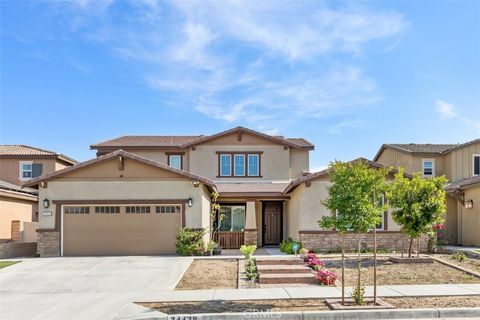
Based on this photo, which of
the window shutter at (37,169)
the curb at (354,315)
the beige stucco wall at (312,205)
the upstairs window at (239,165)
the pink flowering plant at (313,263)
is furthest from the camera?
the window shutter at (37,169)

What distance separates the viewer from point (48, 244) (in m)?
19.2

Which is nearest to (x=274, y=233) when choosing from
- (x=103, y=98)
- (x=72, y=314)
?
(x=103, y=98)

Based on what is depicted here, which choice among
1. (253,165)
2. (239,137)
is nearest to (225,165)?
(253,165)

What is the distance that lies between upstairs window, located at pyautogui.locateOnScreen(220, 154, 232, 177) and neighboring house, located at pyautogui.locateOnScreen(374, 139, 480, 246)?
11592mm

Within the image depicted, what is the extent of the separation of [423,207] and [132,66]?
1282 cm

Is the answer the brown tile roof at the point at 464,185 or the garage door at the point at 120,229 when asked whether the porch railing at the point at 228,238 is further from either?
the brown tile roof at the point at 464,185

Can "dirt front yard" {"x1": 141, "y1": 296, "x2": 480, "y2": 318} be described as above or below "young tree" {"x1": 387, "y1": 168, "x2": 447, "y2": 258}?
below

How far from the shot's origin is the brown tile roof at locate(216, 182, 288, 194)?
2305cm

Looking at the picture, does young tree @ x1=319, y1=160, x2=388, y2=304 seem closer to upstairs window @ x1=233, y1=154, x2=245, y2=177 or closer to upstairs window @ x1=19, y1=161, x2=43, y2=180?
→ upstairs window @ x1=233, y1=154, x2=245, y2=177

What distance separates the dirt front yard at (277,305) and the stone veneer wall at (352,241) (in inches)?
343

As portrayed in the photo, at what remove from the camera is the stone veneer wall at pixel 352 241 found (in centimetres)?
1959

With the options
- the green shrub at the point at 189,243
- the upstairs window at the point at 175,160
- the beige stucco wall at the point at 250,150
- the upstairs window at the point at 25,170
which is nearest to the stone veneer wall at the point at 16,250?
the green shrub at the point at 189,243

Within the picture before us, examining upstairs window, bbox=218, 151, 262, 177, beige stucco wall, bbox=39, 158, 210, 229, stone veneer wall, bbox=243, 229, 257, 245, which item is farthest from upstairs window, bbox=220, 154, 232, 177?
beige stucco wall, bbox=39, 158, 210, 229

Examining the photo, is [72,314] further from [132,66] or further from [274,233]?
[274,233]
